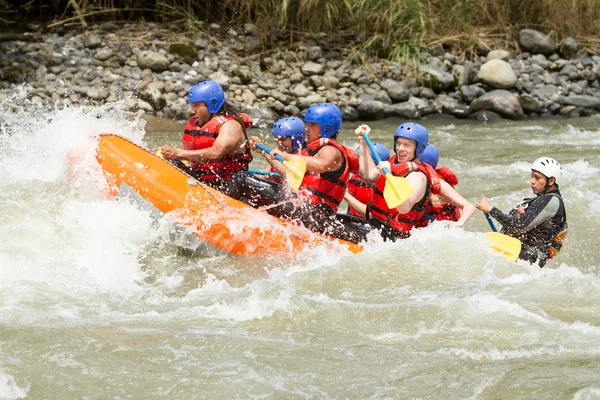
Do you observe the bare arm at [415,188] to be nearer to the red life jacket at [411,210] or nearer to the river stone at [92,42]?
the red life jacket at [411,210]

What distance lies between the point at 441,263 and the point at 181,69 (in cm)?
783

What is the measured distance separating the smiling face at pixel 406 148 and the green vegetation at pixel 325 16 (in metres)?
7.80

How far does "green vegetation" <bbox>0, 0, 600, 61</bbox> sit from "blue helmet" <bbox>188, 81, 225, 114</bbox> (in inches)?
275

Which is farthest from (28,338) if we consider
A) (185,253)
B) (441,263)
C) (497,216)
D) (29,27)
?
(29,27)

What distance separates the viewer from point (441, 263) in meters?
6.18

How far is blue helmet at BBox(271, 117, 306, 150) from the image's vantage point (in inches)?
265

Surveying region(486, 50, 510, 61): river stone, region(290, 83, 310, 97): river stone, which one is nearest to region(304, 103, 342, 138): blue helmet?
region(290, 83, 310, 97): river stone

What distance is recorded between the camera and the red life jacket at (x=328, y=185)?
6.62 metres

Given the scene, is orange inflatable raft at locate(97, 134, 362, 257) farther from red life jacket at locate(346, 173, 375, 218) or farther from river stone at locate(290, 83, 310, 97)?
river stone at locate(290, 83, 310, 97)

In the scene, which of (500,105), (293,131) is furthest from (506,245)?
(500,105)

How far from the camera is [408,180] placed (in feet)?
20.3

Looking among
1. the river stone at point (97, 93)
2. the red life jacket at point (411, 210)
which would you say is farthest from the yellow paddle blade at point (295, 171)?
the river stone at point (97, 93)

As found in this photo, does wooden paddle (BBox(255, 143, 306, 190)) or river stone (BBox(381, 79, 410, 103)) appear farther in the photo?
river stone (BBox(381, 79, 410, 103))

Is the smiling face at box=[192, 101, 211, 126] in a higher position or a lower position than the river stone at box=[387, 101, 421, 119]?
higher
